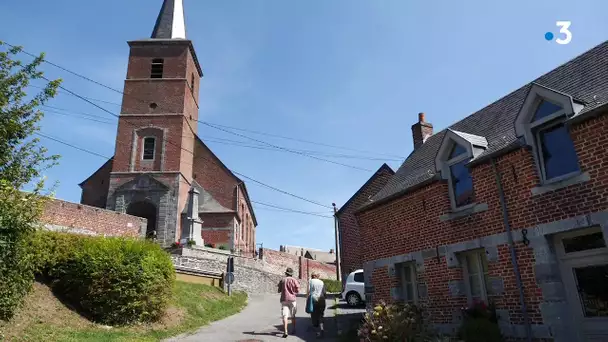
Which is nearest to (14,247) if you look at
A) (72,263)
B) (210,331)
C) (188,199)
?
(72,263)

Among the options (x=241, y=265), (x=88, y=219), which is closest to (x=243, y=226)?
(x=241, y=265)

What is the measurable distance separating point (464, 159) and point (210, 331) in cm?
785

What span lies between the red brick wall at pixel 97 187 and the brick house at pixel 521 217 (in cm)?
2790

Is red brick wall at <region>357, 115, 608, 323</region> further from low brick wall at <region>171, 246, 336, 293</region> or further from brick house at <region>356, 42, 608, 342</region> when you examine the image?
low brick wall at <region>171, 246, 336, 293</region>

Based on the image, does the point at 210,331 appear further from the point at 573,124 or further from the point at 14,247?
the point at 573,124

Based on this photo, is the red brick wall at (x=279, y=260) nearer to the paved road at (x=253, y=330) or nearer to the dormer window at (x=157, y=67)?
the dormer window at (x=157, y=67)

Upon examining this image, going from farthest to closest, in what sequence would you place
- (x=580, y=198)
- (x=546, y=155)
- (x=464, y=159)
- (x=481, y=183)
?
(x=464, y=159)
(x=481, y=183)
(x=546, y=155)
(x=580, y=198)

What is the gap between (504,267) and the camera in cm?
851

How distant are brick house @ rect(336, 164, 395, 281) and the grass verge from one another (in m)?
10.8

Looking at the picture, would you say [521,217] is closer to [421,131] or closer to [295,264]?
[421,131]

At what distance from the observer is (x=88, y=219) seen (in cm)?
2311

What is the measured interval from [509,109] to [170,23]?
32.9 meters

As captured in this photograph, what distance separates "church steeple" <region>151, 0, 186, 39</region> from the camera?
118 feet

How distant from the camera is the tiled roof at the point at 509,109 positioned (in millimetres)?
8352
